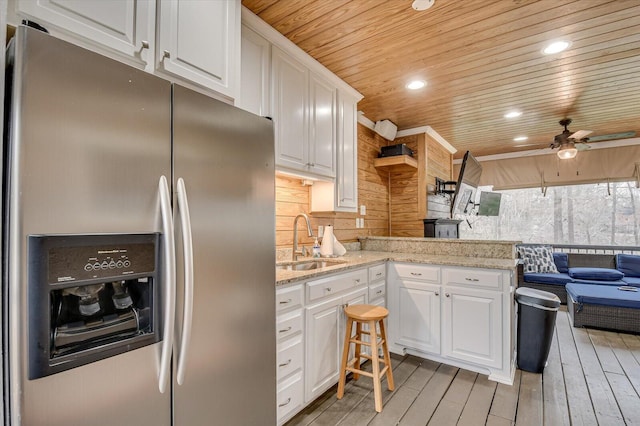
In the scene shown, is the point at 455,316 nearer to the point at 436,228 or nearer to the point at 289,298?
the point at 289,298

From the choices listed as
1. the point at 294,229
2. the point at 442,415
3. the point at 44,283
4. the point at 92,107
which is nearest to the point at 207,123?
the point at 92,107

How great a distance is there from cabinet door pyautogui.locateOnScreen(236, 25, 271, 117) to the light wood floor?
194cm

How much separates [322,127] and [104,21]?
172 cm

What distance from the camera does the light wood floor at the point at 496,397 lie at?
77.1 inches

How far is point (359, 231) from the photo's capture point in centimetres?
379

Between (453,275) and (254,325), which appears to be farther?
(453,275)

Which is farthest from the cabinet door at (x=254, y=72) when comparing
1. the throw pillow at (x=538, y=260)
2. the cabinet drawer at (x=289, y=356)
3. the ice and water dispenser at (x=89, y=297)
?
the throw pillow at (x=538, y=260)

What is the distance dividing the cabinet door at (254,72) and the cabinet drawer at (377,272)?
59.4 inches

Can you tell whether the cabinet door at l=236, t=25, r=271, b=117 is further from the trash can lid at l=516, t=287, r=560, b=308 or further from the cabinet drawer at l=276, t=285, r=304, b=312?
the trash can lid at l=516, t=287, r=560, b=308

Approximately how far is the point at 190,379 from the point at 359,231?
2.87 m

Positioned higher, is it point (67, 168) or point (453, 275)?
point (67, 168)

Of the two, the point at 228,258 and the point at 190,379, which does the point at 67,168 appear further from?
the point at 190,379

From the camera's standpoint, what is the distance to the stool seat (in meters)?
2.12

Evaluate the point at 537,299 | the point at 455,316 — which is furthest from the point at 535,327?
the point at 455,316
